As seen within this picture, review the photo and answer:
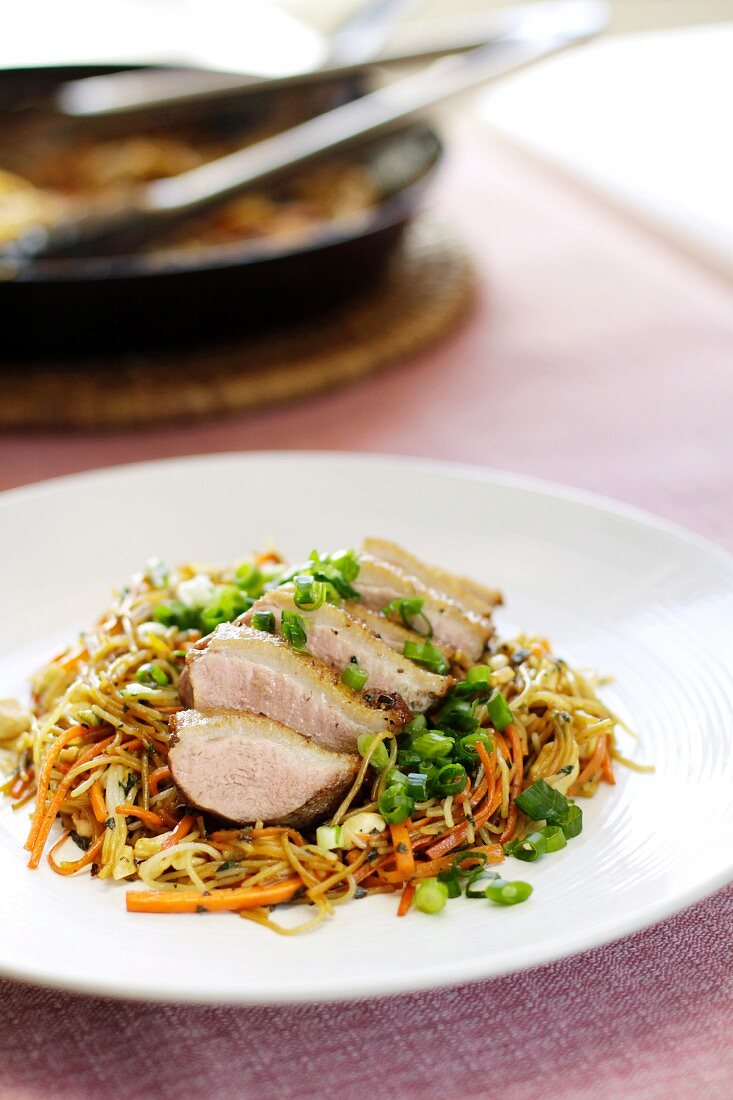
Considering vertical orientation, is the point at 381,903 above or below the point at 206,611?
below

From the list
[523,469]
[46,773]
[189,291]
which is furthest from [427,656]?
[189,291]

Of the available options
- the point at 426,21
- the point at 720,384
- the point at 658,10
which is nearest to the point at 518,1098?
the point at 720,384

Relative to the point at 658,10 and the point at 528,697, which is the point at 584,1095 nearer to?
the point at 528,697

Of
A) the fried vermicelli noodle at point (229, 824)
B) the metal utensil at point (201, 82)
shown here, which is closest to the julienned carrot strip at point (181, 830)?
the fried vermicelli noodle at point (229, 824)

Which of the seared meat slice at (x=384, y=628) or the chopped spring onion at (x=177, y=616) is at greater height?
the seared meat slice at (x=384, y=628)

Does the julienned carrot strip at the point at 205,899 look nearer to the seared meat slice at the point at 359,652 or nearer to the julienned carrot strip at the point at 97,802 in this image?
the julienned carrot strip at the point at 97,802

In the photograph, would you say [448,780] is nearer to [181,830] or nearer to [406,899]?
[406,899]

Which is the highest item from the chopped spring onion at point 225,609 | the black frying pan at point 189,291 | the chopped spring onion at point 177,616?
the black frying pan at point 189,291
